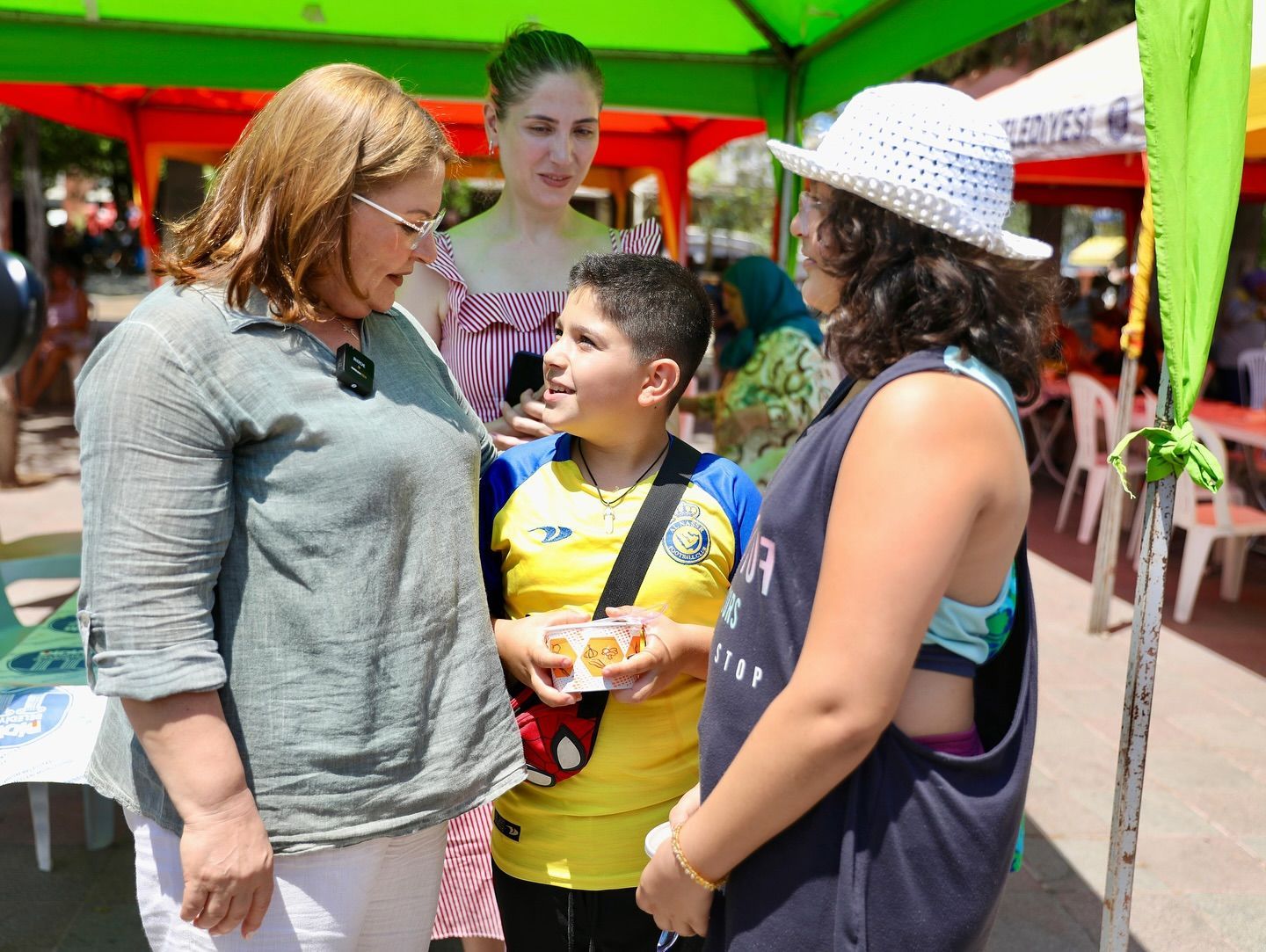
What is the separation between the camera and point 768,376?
3910mm

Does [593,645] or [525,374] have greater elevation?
[525,374]

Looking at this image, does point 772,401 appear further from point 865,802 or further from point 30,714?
point 865,802

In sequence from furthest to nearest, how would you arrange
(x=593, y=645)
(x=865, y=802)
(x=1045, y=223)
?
(x=1045, y=223) → (x=593, y=645) → (x=865, y=802)

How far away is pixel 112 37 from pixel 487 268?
7.40 ft

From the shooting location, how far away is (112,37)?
3768mm

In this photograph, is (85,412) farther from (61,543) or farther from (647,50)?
(61,543)

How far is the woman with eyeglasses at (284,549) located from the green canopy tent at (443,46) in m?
2.38

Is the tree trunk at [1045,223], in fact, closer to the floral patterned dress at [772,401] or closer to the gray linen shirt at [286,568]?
the floral patterned dress at [772,401]

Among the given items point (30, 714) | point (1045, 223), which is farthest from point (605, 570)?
point (1045, 223)

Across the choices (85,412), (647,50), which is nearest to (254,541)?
(85,412)

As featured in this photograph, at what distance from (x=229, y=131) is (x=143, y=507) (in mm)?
5998

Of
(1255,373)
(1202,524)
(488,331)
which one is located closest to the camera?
(488,331)

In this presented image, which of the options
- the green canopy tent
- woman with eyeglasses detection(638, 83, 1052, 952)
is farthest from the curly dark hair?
the green canopy tent

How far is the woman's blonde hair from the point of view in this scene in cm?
134
